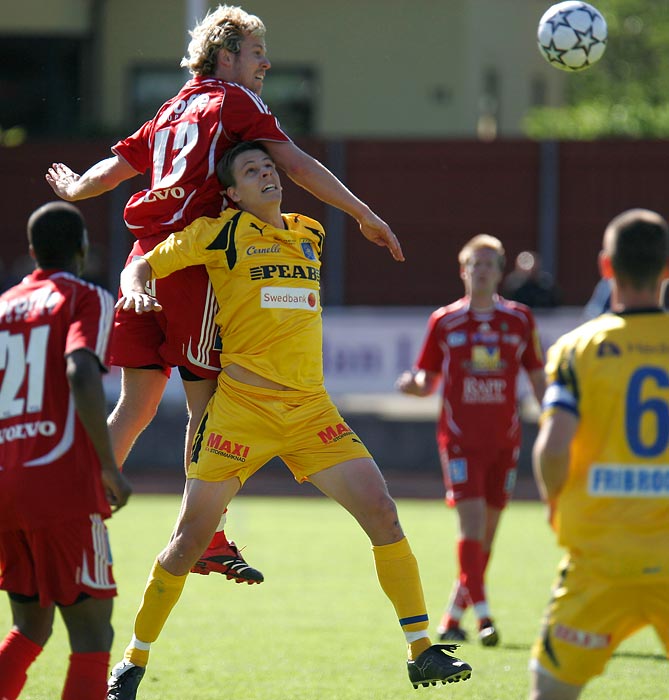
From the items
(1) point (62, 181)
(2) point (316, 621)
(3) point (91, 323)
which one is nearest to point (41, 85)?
(2) point (316, 621)

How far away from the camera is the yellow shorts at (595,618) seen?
4395 mm

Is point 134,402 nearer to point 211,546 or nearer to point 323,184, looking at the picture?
point 211,546

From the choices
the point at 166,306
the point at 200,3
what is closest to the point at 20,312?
the point at 166,306

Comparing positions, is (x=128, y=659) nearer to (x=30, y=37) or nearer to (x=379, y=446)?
(x=379, y=446)

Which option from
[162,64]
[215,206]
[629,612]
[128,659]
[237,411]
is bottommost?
[128,659]

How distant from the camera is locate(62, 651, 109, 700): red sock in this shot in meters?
4.91

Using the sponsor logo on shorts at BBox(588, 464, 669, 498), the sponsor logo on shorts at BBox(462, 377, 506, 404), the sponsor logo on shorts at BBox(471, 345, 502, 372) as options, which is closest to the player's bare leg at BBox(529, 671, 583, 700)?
the sponsor logo on shorts at BBox(588, 464, 669, 498)

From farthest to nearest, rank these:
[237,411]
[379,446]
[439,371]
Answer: [379,446], [439,371], [237,411]

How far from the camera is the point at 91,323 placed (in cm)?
489

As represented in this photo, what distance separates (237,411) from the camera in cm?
583

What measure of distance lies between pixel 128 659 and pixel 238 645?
2265 millimetres

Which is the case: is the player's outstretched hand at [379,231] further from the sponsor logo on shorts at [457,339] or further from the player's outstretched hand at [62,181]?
the sponsor logo on shorts at [457,339]

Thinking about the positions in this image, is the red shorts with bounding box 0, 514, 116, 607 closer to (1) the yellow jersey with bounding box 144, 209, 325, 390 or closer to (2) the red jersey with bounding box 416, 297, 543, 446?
(1) the yellow jersey with bounding box 144, 209, 325, 390

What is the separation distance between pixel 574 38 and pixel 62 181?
2.84 meters
